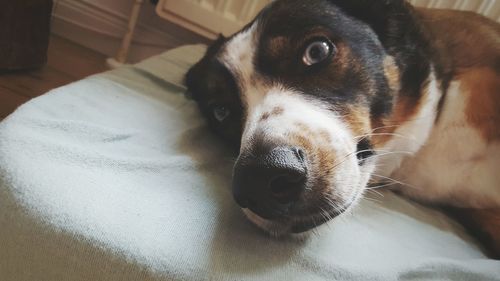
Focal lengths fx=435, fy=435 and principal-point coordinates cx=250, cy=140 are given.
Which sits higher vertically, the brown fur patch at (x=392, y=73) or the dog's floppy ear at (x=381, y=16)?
the dog's floppy ear at (x=381, y=16)

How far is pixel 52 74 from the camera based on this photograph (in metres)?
2.02

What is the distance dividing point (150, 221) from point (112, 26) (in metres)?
2.13

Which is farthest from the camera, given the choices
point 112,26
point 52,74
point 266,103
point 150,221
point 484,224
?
point 112,26

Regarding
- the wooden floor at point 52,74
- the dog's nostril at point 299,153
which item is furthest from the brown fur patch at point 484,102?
the wooden floor at point 52,74

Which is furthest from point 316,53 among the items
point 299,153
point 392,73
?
point 299,153

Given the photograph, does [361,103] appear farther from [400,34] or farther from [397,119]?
[400,34]

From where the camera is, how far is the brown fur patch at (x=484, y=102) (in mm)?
1141

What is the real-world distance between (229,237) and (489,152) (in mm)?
803

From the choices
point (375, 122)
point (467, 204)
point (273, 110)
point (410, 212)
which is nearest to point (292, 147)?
point (273, 110)

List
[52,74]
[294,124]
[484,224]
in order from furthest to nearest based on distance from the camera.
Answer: [52,74]
[484,224]
[294,124]

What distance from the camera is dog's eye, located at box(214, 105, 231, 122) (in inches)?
44.3

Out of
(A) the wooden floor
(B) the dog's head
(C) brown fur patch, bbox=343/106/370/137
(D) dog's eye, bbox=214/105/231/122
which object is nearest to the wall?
(A) the wooden floor

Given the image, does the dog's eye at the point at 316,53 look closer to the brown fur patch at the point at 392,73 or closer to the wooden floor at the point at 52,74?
the brown fur patch at the point at 392,73

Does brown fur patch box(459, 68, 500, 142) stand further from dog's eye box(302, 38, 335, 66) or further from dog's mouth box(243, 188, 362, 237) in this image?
dog's mouth box(243, 188, 362, 237)
